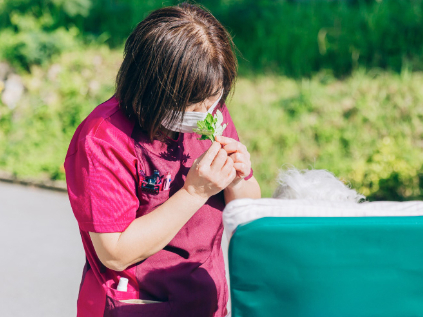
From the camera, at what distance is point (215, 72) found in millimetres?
1230

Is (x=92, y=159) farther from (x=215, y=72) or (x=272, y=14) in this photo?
(x=272, y=14)

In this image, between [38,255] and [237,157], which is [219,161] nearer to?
[237,157]

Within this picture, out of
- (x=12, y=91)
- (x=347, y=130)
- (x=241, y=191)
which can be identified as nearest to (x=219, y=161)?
(x=241, y=191)

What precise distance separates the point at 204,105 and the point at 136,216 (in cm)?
38

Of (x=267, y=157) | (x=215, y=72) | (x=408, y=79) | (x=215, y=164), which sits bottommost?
(x=267, y=157)

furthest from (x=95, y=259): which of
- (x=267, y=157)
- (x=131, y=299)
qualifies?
(x=267, y=157)

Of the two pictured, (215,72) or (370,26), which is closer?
(215,72)

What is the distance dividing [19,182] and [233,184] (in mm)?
4259

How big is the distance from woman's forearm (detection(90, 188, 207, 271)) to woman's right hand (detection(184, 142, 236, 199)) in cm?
2

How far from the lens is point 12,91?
6.29 m

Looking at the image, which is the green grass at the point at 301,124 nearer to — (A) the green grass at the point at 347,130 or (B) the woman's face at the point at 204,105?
(A) the green grass at the point at 347,130

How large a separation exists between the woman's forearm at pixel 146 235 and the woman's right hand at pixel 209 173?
2 cm

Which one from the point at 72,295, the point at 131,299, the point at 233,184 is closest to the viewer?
the point at 131,299

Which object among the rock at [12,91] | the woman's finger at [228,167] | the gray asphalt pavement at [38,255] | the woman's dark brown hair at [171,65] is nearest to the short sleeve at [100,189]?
the woman's dark brown hair at [171,65]
